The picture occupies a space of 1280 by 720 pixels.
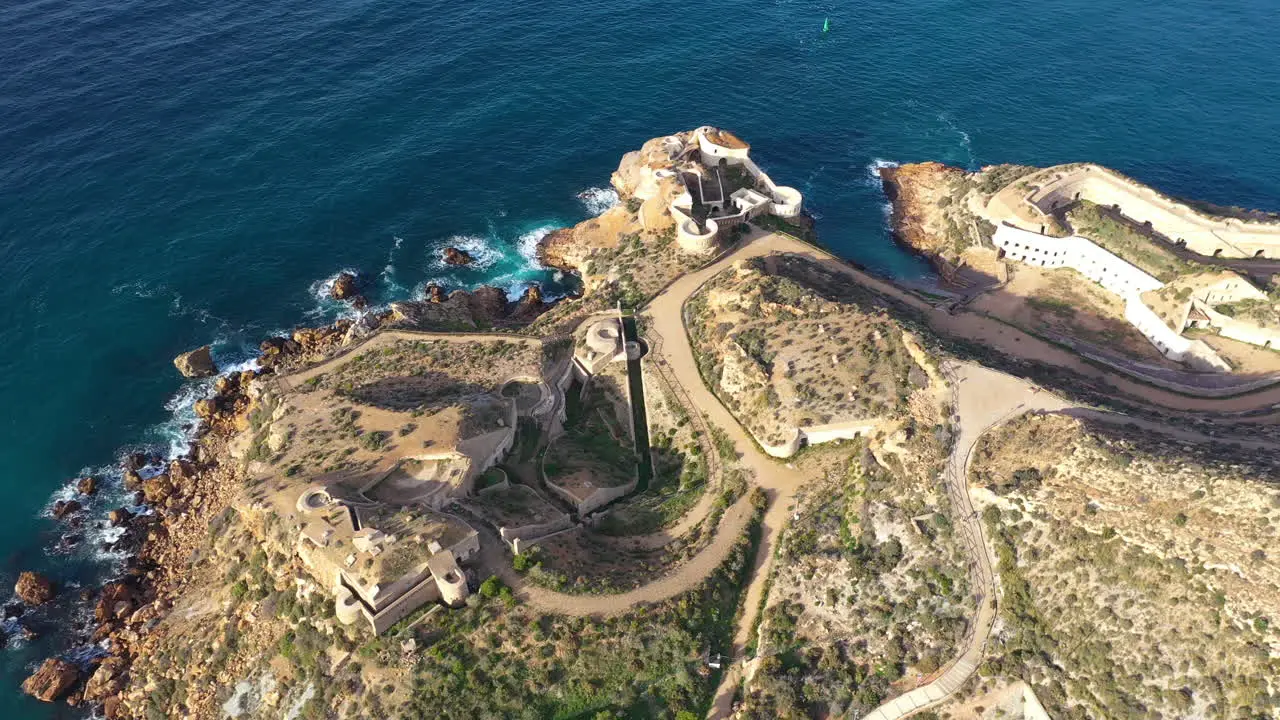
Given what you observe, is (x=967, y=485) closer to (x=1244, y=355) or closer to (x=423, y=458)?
(x=423, y=458)

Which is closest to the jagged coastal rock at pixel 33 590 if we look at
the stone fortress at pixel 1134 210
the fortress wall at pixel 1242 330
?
the stone fortress at pixel 1134 210

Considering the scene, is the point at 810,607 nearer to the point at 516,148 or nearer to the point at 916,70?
the point at 516,148

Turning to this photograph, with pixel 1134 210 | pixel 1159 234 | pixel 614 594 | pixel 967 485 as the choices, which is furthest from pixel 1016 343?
pixel 614 594

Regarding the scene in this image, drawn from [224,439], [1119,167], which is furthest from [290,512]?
[1119,167]

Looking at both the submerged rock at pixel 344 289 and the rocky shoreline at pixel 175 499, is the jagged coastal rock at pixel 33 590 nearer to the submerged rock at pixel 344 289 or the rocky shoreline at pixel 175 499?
the rocky shoreline at pixel 175 499

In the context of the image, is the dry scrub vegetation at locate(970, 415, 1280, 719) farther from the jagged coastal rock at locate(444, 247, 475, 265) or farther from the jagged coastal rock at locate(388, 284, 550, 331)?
the jagged coastal rock at locate(444, 247, 475, 265)
